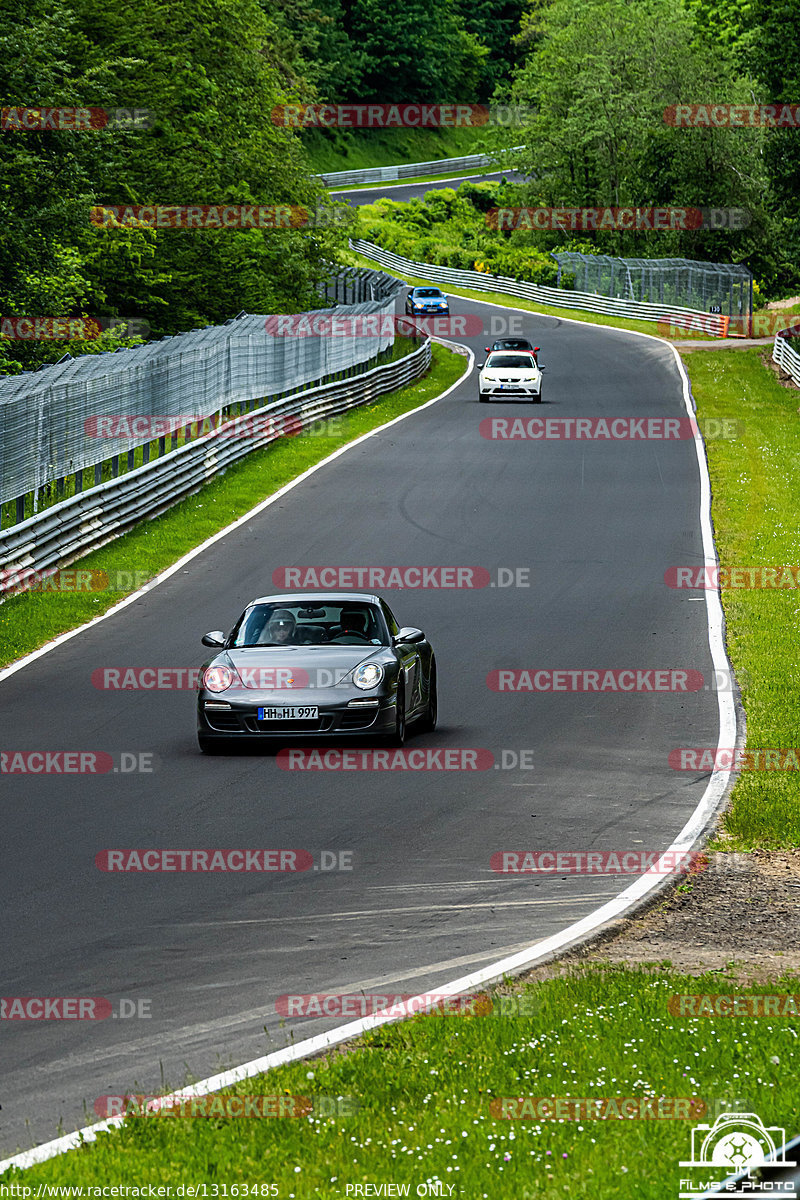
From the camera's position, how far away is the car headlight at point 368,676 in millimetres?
13969

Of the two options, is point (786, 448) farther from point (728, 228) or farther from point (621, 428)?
point (728, 228)

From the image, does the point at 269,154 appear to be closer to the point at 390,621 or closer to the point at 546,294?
the point at 546,294

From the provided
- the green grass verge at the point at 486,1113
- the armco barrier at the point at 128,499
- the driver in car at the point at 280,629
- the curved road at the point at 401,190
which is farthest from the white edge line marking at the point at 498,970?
the curved road at the point at 401,190

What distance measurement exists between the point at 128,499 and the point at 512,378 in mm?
21385

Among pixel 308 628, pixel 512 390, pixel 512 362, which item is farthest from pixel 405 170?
pixel 308 628

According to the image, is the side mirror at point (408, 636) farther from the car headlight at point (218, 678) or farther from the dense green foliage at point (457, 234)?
the dense green foliage at point (457, 234)

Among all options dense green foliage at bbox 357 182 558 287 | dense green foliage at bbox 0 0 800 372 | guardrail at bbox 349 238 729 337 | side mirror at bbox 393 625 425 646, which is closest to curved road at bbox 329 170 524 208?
dense green foliage at bbox 357 182 558 287

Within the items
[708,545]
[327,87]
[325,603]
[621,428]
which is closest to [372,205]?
[327,87]

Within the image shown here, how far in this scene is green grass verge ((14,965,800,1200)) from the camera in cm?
552

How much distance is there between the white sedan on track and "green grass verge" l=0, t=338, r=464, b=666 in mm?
2245

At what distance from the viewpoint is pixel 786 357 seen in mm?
52844

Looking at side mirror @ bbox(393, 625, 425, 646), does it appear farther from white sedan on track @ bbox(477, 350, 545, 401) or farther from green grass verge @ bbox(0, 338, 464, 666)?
white sedan on track @ bbox(477, 350, 545, 401)

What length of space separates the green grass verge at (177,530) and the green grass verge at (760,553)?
28.3ft

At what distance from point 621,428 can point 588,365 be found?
53.5 ft
